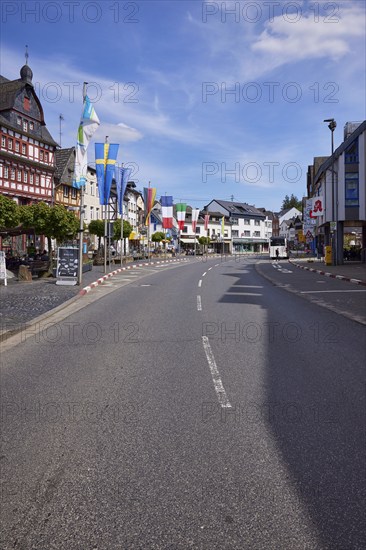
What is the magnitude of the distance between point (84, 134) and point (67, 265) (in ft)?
18.6

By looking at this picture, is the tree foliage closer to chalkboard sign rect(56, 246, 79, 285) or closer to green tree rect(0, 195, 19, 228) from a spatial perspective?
green tree rect(0, 195, 19, 228)

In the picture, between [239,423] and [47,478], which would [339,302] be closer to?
[239,423]

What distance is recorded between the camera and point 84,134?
65.2 feet

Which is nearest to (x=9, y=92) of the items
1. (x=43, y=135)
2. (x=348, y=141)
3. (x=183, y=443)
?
(x=43, y=135)

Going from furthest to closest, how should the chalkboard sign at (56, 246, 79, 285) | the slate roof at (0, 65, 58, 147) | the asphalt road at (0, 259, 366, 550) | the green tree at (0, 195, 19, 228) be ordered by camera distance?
the slate roof at (0, 65, 58, 147), the green tree at (0, 195, 19, 228), the chalkboard sign at (56, 246, 79, 285), the asphalt road at (0, 259, 366, 550)

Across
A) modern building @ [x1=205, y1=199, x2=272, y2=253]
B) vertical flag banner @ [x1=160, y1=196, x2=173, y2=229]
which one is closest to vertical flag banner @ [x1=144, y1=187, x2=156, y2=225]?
vertical flag banner @ [x1=160, y1=196, x2=173, y2=229]

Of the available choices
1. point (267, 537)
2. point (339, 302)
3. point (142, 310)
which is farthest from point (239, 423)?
point (339, 302)

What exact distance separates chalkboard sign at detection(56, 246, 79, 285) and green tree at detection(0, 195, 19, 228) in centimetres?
459

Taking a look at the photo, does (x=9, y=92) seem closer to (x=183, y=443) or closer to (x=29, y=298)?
(x=29, y=298)

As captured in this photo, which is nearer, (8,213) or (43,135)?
(8,213)

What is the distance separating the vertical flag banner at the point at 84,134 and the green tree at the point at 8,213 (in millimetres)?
5133

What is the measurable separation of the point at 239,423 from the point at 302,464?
3.33 ft

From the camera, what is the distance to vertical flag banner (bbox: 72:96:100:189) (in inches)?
780

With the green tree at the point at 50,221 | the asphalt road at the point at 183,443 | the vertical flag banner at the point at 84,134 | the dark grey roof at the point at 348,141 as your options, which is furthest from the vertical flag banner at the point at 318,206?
the asphalt road at the point at 183,443
